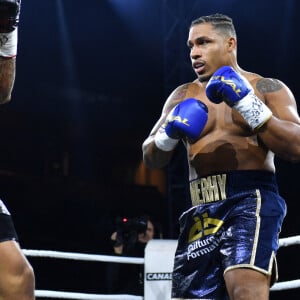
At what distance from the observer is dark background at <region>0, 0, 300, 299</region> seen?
22.2ft

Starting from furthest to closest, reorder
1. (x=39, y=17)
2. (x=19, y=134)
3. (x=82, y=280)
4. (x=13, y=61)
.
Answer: (x=19, y=134)
(x=39, y=17)
(x=82, y=280)
(x=13, y=61)

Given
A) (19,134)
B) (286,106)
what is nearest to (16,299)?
(286,106)

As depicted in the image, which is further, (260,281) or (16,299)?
(260,281)

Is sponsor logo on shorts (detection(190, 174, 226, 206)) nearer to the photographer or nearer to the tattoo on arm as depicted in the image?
the tattoo on arm

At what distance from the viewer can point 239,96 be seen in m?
1.68

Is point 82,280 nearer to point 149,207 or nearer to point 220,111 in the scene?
point 149,207

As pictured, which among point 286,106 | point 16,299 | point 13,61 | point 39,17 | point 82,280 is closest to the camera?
point 16,299

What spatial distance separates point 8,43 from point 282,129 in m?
0.79

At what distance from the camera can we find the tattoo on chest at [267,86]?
1808mm

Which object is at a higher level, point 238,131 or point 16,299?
point 238,131

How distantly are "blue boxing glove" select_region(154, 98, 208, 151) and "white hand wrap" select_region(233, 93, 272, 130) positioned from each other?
0.43 ft

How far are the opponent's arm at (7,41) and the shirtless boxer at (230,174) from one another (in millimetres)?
521

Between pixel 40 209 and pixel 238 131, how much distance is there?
6014 millimetres

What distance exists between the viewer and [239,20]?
7.13 metres
